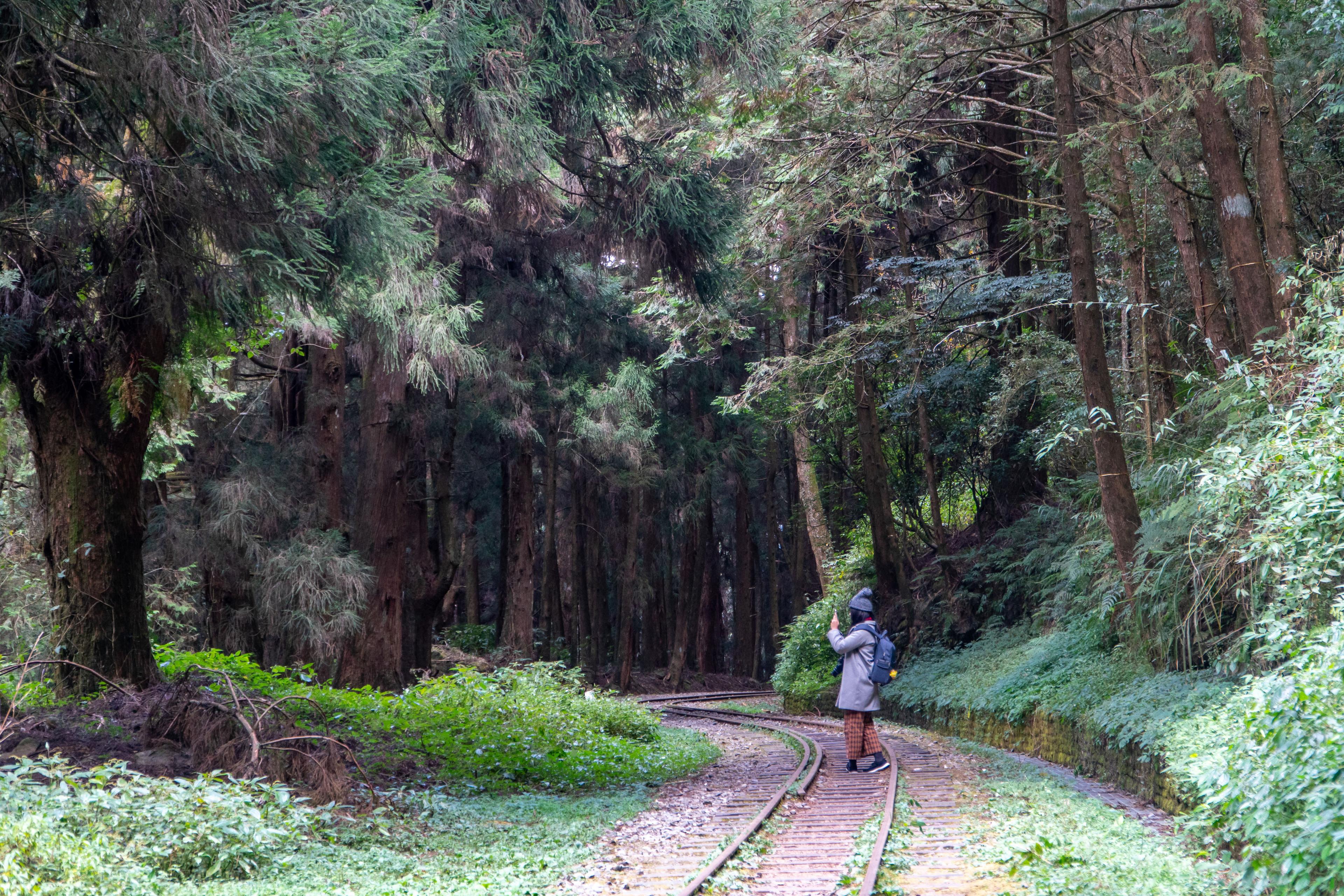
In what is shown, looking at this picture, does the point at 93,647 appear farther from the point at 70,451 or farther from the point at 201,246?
the point at 201,246

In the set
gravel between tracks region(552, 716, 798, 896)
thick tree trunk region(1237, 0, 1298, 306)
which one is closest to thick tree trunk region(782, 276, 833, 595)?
gravel between tracks region(552, 716, 798, 896)

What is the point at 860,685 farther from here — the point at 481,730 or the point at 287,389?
the point at 287,389

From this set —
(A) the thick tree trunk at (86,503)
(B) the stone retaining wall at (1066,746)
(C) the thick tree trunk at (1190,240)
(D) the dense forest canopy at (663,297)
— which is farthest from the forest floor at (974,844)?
(C) the thick tree trunk at (1190,240)

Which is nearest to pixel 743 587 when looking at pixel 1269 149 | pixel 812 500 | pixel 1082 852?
pixel 812 500

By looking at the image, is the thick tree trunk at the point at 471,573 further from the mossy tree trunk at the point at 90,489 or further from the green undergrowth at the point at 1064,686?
the mossy tree trunk at the point at 90,489

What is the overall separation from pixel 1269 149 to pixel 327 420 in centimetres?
1369

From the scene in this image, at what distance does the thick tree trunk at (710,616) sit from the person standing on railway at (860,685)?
25.1 metres

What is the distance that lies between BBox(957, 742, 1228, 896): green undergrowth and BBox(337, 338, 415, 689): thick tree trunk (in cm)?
1034

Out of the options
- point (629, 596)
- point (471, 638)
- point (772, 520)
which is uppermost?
point (772, 520)

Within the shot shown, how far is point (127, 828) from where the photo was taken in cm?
602

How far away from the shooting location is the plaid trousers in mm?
10883

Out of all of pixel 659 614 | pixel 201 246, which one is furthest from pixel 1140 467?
pixel 659 614

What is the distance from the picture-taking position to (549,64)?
32.1ft

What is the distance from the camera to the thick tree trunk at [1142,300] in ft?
40.0
